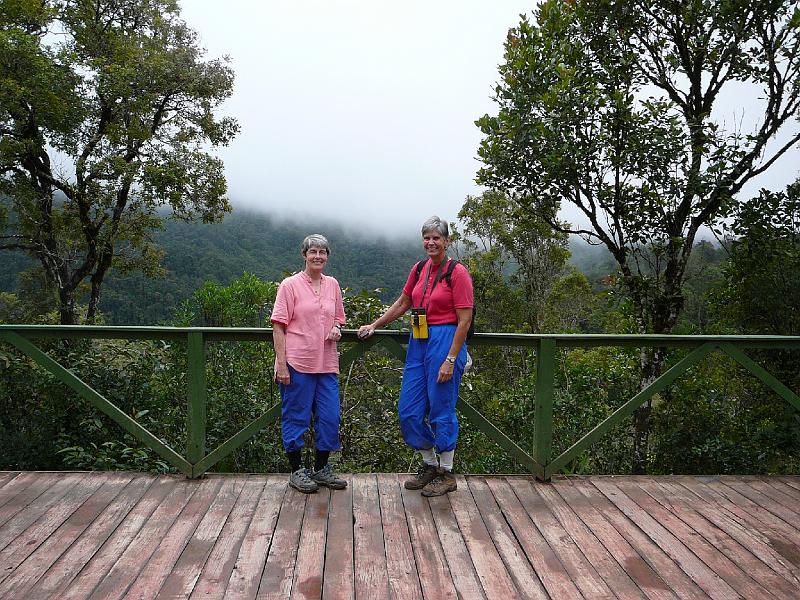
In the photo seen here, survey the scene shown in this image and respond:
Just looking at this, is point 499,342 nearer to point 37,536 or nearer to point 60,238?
point 37,536

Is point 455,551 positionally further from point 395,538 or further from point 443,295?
point 443,295

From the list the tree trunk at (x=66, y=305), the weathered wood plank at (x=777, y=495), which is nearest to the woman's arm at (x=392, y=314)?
the weathered wood plank at (x=777, y=495)

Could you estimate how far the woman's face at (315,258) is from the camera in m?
3.19

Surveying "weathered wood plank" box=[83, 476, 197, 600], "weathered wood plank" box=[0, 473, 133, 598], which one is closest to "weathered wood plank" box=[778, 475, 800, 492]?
"weathered wood plank" box=[83, 476, 197, 600]

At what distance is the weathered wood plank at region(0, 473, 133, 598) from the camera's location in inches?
88.8

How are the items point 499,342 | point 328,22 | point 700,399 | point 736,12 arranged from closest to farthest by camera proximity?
point 499,342 < point 700,399 < point 736,12 < point 328,22

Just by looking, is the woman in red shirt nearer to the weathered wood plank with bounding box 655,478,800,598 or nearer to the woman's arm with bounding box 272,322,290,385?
the woman's arm with bounding box 272,322,290,385

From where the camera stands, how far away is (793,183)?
223 inches

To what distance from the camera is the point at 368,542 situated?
2652mm

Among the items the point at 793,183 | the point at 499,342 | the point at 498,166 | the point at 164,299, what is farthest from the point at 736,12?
the point at 164,299

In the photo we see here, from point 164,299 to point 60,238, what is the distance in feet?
34.9

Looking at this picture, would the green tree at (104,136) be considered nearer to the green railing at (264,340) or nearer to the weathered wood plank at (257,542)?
the green railing at (264,340)

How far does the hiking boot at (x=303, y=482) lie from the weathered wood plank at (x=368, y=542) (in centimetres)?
23

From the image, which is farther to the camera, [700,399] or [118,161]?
[118,161]
